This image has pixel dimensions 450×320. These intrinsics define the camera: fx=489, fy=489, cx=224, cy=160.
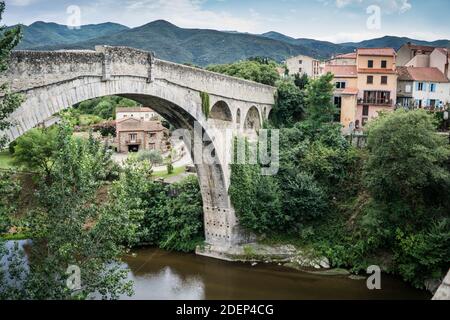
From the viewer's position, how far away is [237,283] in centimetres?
2012

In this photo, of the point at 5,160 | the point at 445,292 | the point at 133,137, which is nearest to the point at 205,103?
the point at 445,292

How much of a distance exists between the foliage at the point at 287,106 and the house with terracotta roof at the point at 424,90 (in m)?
6.86

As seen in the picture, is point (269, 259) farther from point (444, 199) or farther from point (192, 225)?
point (444, 199)

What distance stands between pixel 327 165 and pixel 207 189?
19.3 feet

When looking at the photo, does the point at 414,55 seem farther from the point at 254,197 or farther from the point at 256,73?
the point at 254,197

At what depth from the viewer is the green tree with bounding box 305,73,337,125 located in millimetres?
27344

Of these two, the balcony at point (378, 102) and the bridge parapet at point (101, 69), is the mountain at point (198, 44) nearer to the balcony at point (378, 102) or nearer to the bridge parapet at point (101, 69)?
the balcony at point (378, 102)

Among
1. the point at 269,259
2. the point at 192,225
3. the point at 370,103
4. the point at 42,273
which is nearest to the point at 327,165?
the point at 269,259

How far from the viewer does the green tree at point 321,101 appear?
89.7 feet

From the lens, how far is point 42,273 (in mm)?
9336

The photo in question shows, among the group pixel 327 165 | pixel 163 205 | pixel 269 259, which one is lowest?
pixel 269 259

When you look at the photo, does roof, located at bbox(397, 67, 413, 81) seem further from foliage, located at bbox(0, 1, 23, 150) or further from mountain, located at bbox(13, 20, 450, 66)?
mountain, located at bbox(13, 20, 450, 66)

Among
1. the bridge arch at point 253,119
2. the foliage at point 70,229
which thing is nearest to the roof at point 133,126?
the bridge arch at point 253,119

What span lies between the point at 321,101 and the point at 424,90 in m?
9.29
